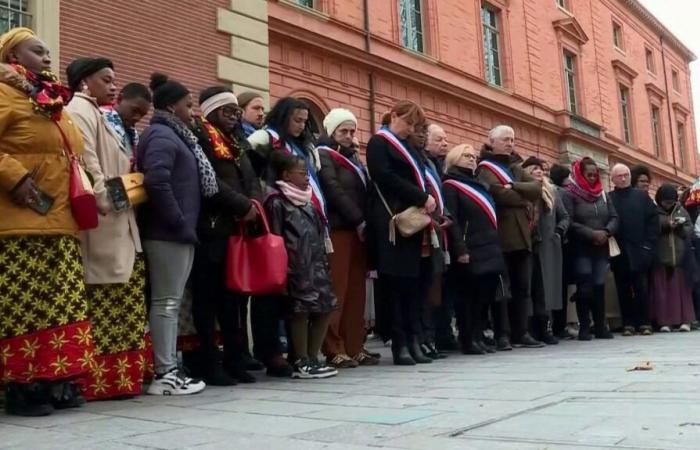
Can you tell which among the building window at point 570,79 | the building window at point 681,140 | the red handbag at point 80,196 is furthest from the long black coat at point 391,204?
the building window at point 681,140

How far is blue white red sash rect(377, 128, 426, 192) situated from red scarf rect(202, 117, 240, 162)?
1.30 m

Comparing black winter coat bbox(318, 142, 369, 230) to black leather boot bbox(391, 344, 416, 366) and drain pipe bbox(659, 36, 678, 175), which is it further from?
drain pipe bbox(659, 36, 678, 175)

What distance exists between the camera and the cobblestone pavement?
8.64ft

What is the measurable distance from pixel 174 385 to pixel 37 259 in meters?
1.06

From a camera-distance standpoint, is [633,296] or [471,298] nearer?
[471,298]

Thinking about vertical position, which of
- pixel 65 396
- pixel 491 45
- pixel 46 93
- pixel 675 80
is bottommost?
pixel 65 396

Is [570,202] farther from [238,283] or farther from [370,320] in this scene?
[238,283]

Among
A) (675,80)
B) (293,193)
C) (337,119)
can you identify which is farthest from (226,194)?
(675,80)

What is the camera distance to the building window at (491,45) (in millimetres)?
22391

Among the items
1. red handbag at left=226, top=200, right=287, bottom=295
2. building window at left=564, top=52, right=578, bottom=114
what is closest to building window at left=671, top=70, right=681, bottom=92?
building window at left=564, top=52, right=578, bottom=114

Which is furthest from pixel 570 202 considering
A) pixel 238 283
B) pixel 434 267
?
pixel 238 283

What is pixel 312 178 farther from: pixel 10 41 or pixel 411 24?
pixel 411 24

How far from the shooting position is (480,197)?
20.9ft

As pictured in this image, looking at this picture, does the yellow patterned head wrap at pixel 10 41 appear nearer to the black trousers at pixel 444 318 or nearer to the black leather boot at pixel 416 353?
the black leather boot at pixel 416 353
